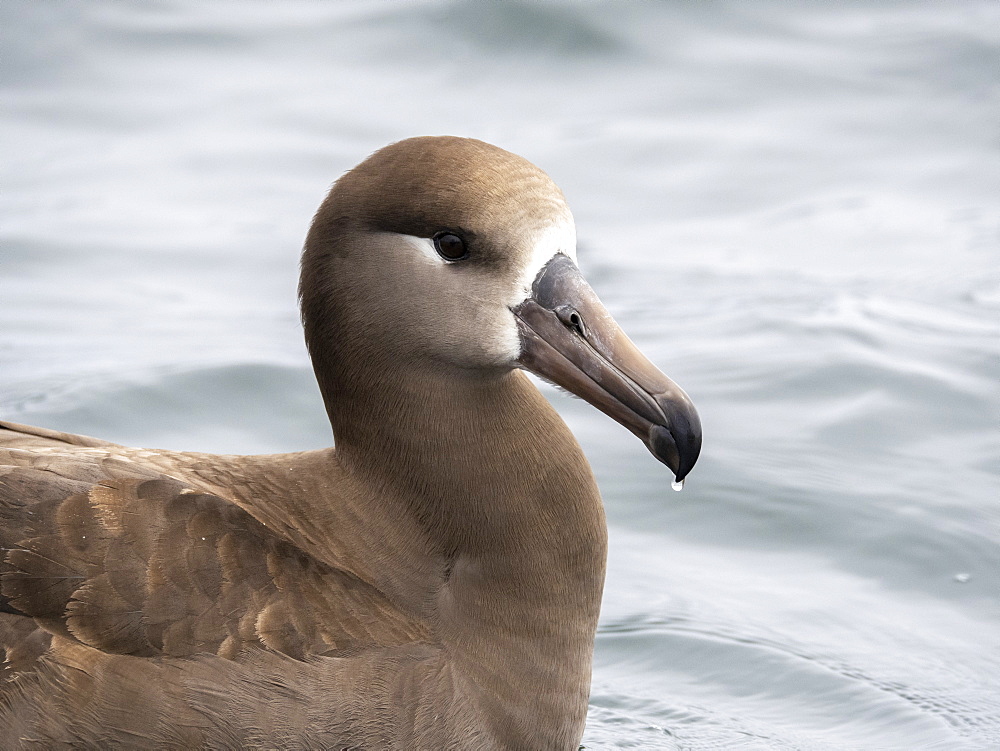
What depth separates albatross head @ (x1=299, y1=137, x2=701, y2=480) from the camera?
11.7 ft

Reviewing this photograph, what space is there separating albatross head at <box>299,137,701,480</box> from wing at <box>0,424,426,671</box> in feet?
1.79

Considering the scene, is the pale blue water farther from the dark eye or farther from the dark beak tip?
the dark eye

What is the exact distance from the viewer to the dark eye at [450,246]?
3635 mm

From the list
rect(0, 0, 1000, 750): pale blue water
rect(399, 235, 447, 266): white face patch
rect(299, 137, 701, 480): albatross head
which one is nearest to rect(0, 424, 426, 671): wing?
rect(299, 137, 701, 480): albatross head

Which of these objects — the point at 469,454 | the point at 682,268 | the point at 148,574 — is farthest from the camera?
the point at 682,268

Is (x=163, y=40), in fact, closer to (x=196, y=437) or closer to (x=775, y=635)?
(x=196, y=437)

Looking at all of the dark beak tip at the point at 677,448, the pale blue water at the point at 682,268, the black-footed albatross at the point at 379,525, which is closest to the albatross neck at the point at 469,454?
the black-footed albatross at the point at 379,525

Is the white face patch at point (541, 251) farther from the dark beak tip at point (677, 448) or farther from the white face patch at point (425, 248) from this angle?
the dark beak tip at point (677, 448)

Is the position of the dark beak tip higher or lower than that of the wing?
higher

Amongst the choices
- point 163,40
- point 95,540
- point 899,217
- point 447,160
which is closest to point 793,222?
point 899,217

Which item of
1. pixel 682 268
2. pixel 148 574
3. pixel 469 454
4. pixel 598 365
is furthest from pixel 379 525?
pixel 682 268

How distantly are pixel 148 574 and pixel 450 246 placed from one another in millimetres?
1014

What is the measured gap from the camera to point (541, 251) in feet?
11.8

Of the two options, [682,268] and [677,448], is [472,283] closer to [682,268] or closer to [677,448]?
[677,448]
